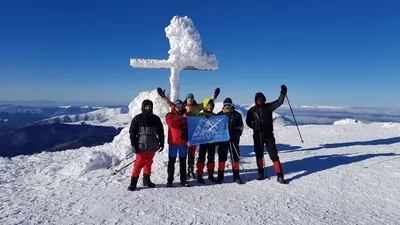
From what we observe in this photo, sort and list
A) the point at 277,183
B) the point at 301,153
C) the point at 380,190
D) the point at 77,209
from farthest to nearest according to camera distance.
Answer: the point at 301,153, the point at 277,183, the point at 380,190, the point at 77,209

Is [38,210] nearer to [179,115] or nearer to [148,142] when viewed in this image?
[148,142]

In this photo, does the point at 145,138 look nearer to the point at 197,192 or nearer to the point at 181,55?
the point at 197,192

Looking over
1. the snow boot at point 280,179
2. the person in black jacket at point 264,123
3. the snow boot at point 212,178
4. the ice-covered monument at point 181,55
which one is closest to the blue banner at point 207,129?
the person in black jacket at point 264,123

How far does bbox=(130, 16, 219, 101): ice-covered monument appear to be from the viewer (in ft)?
32.7

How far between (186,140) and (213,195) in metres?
1.47

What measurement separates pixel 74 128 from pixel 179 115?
163 meters

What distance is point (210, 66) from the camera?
33.9ft

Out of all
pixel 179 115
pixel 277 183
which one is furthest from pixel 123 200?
pixel 277 183

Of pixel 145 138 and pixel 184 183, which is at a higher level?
pixel 145 138

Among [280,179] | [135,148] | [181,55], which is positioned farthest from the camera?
[181,55]

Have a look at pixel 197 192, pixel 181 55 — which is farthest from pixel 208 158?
pixel 181 55

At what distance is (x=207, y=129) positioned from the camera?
23.1 ft

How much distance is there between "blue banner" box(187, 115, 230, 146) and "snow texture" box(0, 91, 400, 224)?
3.53 ft

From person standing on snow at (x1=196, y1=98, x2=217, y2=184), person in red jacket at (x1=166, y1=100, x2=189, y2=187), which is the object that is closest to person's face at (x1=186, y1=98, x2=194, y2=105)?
person standing on snow at (x1=196, y1=98, x2=217, y2=184)
